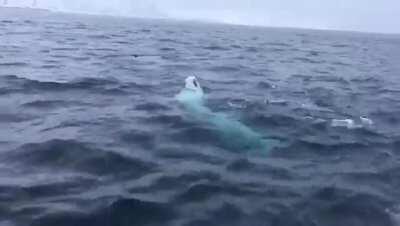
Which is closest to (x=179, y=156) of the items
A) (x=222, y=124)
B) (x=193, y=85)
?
(x=222, y=124)

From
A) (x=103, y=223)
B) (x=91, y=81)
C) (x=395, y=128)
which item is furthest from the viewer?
(x=91, y=81)

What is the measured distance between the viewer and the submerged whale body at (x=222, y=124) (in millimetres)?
12445

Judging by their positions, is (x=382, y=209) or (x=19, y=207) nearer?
(x=19, y=207)

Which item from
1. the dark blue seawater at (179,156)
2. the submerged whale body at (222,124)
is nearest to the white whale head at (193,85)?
the submerged whale body at (222,124)

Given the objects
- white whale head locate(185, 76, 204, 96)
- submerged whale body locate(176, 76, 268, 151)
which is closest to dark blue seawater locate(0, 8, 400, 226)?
submerged whale body locate(176, 76, 268, 151)

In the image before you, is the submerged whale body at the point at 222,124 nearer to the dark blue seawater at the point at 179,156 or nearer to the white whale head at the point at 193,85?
the white whale head at the point at 193,85

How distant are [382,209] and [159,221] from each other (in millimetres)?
4175

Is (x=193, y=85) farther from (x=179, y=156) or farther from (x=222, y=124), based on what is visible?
(x=179, y=156)

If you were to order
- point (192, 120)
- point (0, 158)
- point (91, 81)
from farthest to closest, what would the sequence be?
point (91, 81) → point (192, 120) → point (0, 158)

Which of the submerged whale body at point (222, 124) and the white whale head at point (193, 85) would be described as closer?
the submerged whale body at point (222, 124)

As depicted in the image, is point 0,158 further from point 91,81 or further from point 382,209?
point 91,81

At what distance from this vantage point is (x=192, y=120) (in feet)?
47.3

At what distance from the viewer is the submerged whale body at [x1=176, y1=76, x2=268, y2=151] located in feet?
40.8

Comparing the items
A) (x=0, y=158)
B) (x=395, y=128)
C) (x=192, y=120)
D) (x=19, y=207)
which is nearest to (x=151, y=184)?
(x=19, y=207)
